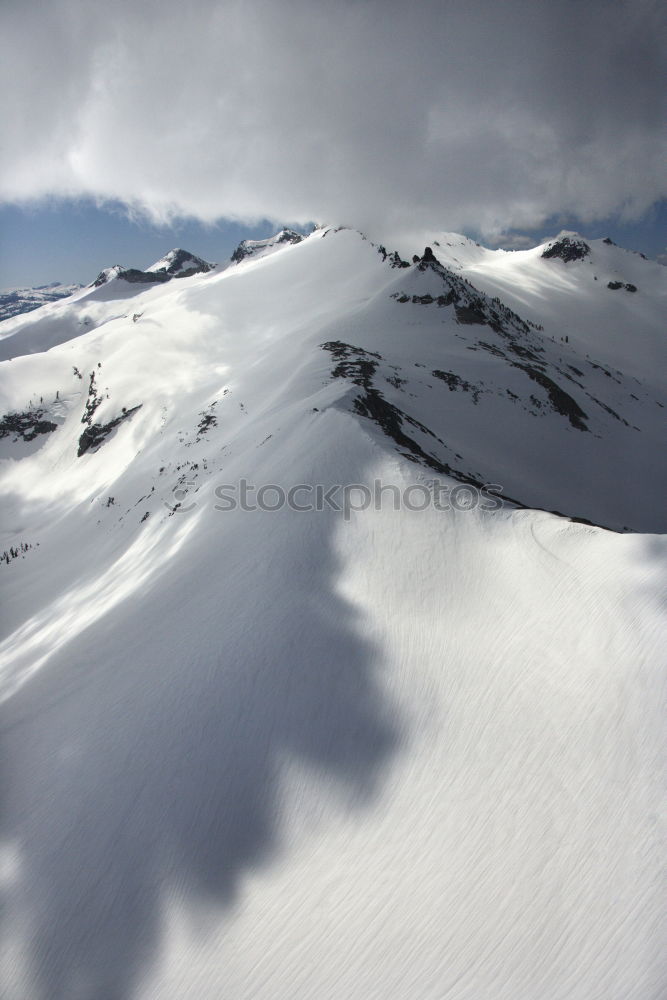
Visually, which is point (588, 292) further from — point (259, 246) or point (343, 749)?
point (343, 749)

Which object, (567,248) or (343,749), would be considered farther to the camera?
(567,248)

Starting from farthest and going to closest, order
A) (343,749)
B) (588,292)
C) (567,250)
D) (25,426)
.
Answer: (567,250), (588,292), (25,426), (343,749)

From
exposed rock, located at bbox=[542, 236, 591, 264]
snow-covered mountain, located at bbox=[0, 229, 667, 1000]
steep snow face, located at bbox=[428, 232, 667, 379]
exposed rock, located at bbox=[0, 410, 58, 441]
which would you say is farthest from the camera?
exposed rock, located at bbox=[542, 236, 591, 264]

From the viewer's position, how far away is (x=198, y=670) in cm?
730

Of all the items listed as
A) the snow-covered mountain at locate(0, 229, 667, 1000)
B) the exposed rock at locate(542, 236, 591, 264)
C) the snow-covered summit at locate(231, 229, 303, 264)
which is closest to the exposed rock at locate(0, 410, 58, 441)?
the snow-covered mountain at locate(0, 229, 667, 1000)

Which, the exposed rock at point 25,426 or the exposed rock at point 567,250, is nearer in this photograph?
the exposed rock at point 25,426

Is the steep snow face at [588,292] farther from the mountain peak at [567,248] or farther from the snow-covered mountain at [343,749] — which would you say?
the snow-covered mountain at [343,749]

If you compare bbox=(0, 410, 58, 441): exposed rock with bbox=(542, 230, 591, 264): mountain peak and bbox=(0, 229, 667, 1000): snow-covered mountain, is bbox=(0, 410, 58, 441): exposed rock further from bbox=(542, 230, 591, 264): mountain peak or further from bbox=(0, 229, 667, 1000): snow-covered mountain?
bbox=(542, 230, 591, 264): mountain peak

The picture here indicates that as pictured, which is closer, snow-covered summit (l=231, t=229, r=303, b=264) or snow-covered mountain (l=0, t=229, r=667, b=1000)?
snow-covered mountain (l=0, t=229, r=667, b=1000)

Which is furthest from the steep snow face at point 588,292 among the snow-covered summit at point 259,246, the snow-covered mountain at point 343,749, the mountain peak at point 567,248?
the snow-covered mountain at point 343,749

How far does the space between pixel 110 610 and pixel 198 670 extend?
5.76 m

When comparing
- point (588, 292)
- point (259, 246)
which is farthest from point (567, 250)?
point (259, 246)

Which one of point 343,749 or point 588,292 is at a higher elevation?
point 588,292

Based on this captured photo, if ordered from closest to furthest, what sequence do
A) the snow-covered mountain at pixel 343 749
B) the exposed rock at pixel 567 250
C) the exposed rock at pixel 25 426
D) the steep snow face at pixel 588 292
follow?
the snow-covered mountain at pixel 343 749 < the exposed rock at pixel 25 426 < the steep snow face at pixel 588 292 < the exposed rock at pixel 567 250
